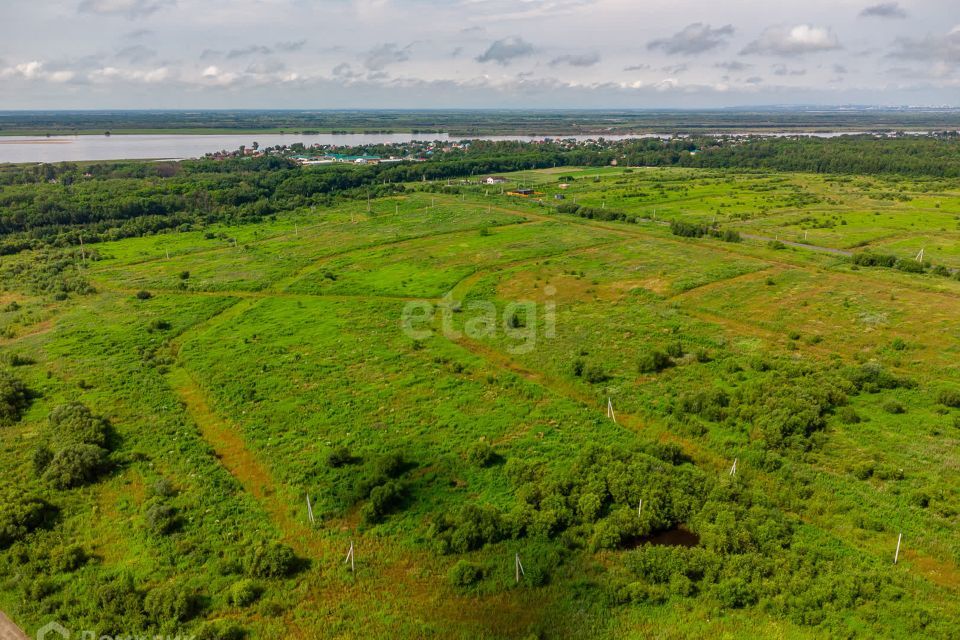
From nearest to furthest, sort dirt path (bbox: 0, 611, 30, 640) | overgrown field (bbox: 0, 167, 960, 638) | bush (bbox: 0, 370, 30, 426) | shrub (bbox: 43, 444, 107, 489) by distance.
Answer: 1. dirt path (bbox: 0, 611, 30, 640)
2. overgrown field (bbox: 0, 167, 960, 638)
3. shrub (bbox: 43, 444, 107, 489)
4. bush (bbox: 0, 370, 30, 426)

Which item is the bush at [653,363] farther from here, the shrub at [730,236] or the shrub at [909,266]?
the shrub at [730,236]

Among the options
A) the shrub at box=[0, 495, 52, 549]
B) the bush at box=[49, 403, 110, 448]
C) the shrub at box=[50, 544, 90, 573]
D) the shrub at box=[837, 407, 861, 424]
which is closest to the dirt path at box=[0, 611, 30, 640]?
the shrub at box=[50, 544, 90, 573]

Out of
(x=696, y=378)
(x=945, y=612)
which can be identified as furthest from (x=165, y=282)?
(x=945, y=612)

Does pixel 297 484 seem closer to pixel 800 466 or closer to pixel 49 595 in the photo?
pixel 49 595

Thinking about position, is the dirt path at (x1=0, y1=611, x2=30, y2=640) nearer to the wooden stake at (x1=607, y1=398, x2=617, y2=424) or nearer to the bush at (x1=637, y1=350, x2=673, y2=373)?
the wooden stake at (x1=607, y1=398, x2=617, y2=424)

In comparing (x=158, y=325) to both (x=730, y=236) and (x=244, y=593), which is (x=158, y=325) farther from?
(x=730, y=236)

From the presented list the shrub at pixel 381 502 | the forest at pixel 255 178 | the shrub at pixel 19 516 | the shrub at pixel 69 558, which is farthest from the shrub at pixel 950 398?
the forest at pixel 255 178
